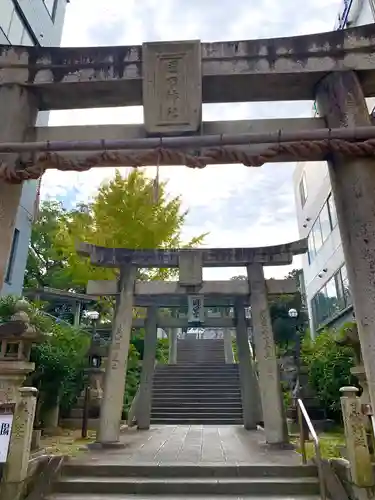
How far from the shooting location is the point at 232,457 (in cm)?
735

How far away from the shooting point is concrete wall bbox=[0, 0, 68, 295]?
474 inches

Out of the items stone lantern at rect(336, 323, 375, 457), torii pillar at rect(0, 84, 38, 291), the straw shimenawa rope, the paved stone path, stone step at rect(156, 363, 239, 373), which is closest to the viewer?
the straw shimenawa rope

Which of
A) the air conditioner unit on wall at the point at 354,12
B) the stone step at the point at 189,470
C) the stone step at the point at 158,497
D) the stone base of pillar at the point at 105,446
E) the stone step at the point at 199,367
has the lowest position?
the stone step at the point at 158,497

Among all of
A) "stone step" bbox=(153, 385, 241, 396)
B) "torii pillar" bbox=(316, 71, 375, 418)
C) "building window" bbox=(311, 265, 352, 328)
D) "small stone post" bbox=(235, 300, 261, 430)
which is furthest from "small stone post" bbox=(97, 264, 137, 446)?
"building window" bbox=(311, 265, 352, 328)

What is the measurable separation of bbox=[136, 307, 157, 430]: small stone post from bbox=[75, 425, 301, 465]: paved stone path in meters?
1.32

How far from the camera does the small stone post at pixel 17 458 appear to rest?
530cm

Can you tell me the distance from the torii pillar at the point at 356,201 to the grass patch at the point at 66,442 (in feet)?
20.8

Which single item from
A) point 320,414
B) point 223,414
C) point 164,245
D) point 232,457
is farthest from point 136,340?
point 232,457

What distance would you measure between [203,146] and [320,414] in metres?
11.9

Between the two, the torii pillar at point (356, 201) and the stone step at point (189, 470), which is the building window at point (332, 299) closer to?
the stone step at point (189, 470)

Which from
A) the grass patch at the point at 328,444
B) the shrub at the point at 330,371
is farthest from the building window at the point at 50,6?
the grass patch at the point at 328,444

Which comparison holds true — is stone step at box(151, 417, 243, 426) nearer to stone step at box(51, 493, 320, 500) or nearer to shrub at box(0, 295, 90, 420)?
shrub at box(0, 295, 90, 420)

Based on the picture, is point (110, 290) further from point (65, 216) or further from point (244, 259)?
point (65, 216)

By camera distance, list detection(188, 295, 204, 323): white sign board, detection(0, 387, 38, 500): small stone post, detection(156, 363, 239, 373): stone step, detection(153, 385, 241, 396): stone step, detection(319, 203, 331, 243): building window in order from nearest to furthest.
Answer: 1. detection(0, 387, 38, 500): small stone post
2. detection(188, 295, 204, 323): white sign board
3. detection(153, 385, 241, 396): stone step
4. detection(319, 203, 331, 243): building window
5. detection(156, 363, 239, 373): stone step
